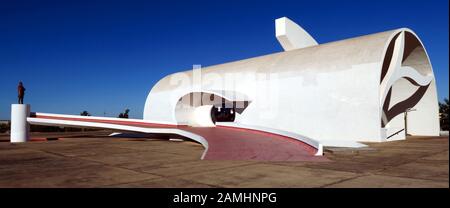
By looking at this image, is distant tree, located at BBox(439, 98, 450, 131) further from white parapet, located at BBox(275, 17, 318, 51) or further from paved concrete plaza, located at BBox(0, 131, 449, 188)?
paved concrete plaza, located at BBox(0, 131, 449, 188)

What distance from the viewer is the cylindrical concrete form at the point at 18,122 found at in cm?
1744

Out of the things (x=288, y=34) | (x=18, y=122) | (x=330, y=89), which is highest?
(x=288, y=34)

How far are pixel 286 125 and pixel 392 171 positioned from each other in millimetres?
13466

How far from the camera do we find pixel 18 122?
691 inches

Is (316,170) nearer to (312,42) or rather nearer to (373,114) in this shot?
(373,114)

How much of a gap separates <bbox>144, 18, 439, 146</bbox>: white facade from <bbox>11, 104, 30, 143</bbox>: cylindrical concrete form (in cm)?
1095

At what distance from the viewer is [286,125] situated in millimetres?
20188

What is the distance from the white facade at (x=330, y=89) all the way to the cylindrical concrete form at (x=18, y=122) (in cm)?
1095

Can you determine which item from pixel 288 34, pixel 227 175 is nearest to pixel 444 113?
pixel 288 34

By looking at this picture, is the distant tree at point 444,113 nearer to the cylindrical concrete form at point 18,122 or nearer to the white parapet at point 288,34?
the white parapet at point 288,34

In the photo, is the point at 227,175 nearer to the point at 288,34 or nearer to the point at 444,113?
the point at 288,34

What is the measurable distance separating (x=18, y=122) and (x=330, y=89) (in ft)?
56.7
